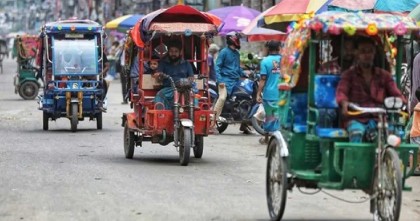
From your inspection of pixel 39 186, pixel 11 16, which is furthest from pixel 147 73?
pixel 11 16

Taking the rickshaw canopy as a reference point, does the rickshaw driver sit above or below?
below

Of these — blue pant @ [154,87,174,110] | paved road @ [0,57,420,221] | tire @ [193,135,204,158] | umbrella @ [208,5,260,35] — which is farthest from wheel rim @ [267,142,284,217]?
umbrella @ [208,5,260,35]

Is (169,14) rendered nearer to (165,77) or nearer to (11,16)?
(165,77)

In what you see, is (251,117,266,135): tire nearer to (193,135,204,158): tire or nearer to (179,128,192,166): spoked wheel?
(193,135,204,158): tire

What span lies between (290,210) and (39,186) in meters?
3.23

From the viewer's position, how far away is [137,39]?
640 inches

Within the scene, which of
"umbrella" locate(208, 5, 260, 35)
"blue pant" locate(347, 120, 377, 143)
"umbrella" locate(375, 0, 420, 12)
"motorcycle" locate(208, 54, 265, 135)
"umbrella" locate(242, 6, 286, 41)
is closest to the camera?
"blue pant" locate(347, 120, 377, 143)

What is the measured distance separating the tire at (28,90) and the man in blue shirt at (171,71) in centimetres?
1959

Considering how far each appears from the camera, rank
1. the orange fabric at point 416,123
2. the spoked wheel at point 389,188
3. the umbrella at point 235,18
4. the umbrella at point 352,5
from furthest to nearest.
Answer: the umbrella at point 235,18 → the umbrella at point 352,5 → the orange fabric at point 416,123 → the spoked wheel at point 389,188

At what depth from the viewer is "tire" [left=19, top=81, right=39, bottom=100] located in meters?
35.5

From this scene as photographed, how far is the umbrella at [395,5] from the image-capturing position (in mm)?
18062

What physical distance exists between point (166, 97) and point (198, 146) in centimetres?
94

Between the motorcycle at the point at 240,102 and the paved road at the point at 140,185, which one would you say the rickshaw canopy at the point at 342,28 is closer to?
the paved road at the point at 140,185

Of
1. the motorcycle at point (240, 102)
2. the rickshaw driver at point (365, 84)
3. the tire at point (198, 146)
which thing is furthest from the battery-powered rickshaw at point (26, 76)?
the rickshaw driver at point (365, 84)
